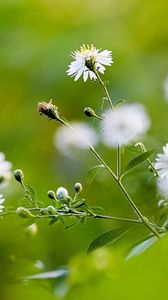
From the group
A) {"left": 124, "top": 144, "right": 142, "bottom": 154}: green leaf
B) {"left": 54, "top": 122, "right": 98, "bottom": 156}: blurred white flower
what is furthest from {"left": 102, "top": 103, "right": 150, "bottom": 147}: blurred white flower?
{"left": 54, "top": 122, "right": 98, "bottom": 156}: blurred white flower

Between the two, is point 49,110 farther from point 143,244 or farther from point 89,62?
point 143,244

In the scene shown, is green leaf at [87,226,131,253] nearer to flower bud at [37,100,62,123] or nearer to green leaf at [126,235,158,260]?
green leaf at [126,235,158,260]

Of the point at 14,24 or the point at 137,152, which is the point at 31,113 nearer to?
the point at 14,24

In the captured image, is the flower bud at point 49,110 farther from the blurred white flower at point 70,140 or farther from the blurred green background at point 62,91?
the blurred white flower at point 70,140

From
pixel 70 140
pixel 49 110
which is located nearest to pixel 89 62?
pixel 49 110

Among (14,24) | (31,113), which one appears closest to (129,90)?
(31,113)

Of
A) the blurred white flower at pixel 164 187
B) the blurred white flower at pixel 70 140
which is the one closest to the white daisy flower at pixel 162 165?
the blurred white flower at pixel 164 187

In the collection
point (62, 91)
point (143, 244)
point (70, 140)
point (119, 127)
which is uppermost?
point (62, 91)

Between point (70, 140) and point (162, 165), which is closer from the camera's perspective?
point (162, 165)

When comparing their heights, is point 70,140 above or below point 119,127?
above
